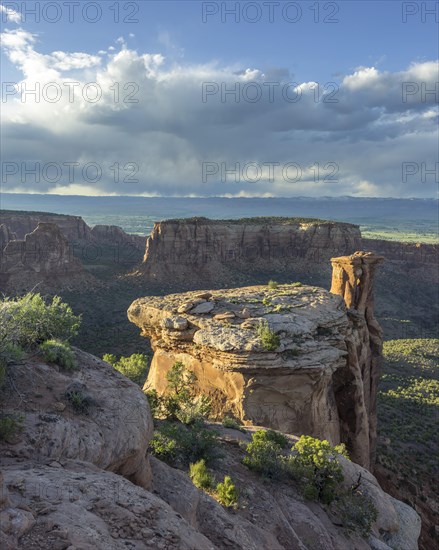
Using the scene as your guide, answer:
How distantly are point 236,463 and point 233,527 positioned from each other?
3.95m

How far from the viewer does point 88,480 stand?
21.4ft

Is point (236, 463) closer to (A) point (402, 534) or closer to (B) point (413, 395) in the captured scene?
(A) point (402, 534)

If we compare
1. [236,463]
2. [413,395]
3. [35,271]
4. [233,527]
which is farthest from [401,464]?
[35,271]

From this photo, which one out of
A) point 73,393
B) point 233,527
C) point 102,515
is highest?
point 73,393

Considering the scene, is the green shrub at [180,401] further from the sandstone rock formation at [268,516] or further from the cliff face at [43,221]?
the cliff face at [43,221]

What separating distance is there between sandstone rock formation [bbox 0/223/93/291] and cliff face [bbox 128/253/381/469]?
176 feet

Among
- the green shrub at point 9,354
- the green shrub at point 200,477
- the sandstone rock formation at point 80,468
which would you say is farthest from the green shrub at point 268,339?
the green shrub at point 9,354

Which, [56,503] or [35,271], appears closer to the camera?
Answer: [56,503]

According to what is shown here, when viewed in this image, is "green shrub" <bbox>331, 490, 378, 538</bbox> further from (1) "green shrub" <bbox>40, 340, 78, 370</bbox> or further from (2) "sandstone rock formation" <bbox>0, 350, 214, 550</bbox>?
(1) "green shrub" <bbox>40, 340, 78, 370</bbox>

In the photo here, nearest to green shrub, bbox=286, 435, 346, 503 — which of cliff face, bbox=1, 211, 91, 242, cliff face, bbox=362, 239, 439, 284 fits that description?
cliff face, bbox=362, 239, 439, 284

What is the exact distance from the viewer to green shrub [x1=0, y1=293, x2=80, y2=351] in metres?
9.57

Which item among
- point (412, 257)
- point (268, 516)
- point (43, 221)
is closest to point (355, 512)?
point (268, 516)

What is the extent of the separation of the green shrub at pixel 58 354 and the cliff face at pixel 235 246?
7043 centimetres

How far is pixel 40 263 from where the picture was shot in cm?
7062
